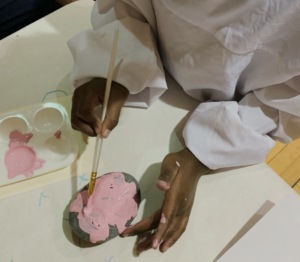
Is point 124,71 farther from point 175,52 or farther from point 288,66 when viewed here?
point 288,66

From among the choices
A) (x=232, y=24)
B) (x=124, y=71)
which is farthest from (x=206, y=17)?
(x=124, y=71)

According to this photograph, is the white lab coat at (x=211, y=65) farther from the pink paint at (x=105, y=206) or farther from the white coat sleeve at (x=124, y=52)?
the pink paint at (x=105, y=206)

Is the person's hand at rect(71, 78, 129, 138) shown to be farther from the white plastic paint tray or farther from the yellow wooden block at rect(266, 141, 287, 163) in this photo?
the yellow wooden block at rect(266, 141, 287, 163)

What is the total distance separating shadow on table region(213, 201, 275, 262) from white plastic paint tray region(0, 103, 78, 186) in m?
0.26

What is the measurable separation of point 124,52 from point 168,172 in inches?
7.6

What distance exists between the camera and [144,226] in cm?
37

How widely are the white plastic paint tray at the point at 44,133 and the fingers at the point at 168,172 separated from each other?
14cm

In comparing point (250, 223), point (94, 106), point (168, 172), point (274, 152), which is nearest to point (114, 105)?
point (94, 106)

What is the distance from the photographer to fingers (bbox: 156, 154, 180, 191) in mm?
360

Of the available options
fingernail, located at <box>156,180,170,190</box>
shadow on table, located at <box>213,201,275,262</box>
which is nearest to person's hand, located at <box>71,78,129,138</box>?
fingernail, located at <box>156,180,170,190</box>

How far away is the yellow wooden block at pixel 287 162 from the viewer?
596 mm

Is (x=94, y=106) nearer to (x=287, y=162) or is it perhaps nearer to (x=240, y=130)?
(x=240, y=130)

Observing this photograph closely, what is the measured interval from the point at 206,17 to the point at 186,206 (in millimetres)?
251

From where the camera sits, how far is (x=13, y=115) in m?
0.43
